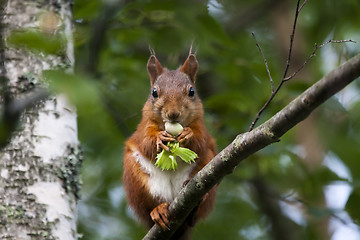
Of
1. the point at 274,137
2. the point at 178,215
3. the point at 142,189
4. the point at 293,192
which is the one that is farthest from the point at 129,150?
the point at 293,192

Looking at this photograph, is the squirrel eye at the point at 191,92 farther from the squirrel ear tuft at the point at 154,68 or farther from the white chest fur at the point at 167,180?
the white chest fur at the point at 167,180

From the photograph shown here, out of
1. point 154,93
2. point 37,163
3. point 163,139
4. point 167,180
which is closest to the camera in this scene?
point 37,163

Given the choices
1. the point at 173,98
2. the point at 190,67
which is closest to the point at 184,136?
the point at 173,98

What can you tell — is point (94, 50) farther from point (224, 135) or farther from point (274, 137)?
point (274, 137)

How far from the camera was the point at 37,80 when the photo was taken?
120 inches

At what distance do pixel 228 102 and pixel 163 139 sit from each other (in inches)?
54.5

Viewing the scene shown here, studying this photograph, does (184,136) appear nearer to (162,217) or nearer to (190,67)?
(162,217)

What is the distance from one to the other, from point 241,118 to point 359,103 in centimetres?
142

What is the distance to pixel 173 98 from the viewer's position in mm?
3252

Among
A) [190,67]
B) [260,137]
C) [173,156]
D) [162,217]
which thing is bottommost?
[260,137]

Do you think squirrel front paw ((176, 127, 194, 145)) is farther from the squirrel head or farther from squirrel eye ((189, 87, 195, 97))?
squirrel eye ((189, 87, 195, 97))

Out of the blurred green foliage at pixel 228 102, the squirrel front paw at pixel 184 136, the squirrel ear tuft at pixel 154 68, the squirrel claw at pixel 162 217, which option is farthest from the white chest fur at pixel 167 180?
the squirrel ear tuft at pixel 154 68

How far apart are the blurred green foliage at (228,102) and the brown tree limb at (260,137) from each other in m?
1.17

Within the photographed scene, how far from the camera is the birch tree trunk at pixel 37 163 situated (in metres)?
2.70
